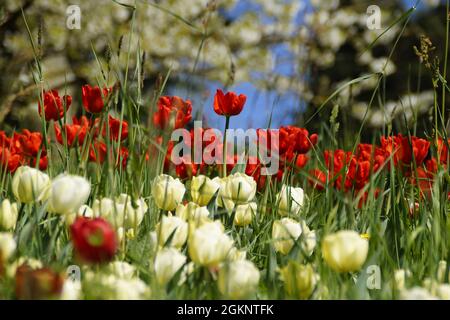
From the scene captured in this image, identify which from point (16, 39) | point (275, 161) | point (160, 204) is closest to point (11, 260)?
point (160, 204)

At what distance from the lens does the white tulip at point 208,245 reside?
3.40 feet

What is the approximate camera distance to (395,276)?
45.0 inches

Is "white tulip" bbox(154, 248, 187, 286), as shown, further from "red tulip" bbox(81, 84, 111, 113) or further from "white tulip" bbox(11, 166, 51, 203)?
"red tulip" bbox(81, 84, 111, 113)

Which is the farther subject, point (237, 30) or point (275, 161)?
point (237, 30)

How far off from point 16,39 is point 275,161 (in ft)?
18.3

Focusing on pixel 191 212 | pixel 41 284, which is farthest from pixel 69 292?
pixel 191 212

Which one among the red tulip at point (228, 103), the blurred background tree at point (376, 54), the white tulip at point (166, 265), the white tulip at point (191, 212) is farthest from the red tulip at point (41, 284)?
the blurred background tree at point (376, 54)

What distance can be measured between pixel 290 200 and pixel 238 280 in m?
0.76

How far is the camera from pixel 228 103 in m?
1.95

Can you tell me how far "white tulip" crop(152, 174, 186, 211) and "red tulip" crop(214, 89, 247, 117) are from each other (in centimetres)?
50

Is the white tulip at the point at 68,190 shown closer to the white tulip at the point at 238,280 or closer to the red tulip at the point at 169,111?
the white tulip at the point at 238,280

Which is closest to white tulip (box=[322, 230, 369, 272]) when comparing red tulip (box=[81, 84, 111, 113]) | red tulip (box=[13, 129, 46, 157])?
red tulip (box=[81, 84, 111, 113])

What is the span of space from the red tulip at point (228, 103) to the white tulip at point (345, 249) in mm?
921
